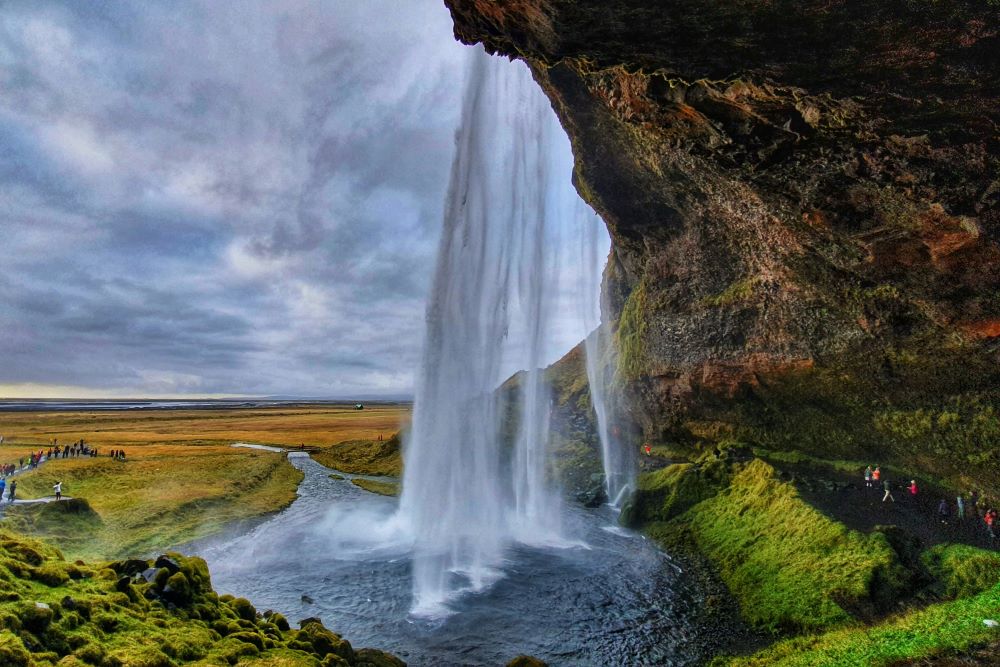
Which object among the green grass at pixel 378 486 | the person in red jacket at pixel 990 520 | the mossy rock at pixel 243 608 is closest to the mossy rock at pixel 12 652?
the mossy rock at pixel 243 608

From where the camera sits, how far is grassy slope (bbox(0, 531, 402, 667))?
32.9 feet

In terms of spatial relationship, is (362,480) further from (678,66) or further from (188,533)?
A: (678,66)

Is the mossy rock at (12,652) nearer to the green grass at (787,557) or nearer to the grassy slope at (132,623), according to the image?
the grassy slope at (132,623)

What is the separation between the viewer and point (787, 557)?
21.6 meters

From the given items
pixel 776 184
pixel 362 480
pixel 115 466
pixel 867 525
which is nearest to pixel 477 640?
pixel 867 525

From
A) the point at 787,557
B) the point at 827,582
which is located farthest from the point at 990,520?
the point at 827,582

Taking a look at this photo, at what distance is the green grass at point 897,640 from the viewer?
12898 millimetres

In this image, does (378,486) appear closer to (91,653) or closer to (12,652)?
(91,653)

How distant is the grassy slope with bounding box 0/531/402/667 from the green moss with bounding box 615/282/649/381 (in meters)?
32.0

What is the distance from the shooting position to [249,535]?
98.9 ft

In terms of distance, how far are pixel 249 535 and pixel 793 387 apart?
35.6 m

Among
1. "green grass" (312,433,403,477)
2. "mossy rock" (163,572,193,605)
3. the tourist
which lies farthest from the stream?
"green grass" (312,433,403,477)

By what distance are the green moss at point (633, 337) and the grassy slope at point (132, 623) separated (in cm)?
3205

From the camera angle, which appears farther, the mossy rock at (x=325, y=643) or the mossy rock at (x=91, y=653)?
the mossy rock at (x=325, y=643)
